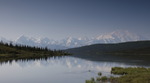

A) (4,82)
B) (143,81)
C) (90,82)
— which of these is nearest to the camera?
(143,81)

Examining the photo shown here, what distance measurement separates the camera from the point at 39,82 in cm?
4209

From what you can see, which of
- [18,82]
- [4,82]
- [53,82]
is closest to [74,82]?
[53,82]

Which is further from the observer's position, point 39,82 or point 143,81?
point 39,82

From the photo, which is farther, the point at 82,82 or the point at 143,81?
the point at 82,82

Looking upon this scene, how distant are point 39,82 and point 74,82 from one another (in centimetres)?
718

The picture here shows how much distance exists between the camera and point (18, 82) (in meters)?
42.3

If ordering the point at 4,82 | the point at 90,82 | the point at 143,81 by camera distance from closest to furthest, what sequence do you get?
the point at 143,81 → the point at 90,82 → the point at 4,82

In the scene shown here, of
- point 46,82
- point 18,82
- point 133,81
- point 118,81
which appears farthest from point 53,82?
point 133,81

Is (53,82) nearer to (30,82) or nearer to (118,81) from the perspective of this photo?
(30,82)

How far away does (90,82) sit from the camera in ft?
128

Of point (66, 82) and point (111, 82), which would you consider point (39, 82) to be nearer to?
point (66, 82)

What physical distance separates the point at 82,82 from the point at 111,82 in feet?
19.8

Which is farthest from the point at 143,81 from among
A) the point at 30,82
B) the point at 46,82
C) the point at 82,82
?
the point at 30,82

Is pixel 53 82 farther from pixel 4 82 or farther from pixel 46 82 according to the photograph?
pixel 4 82
